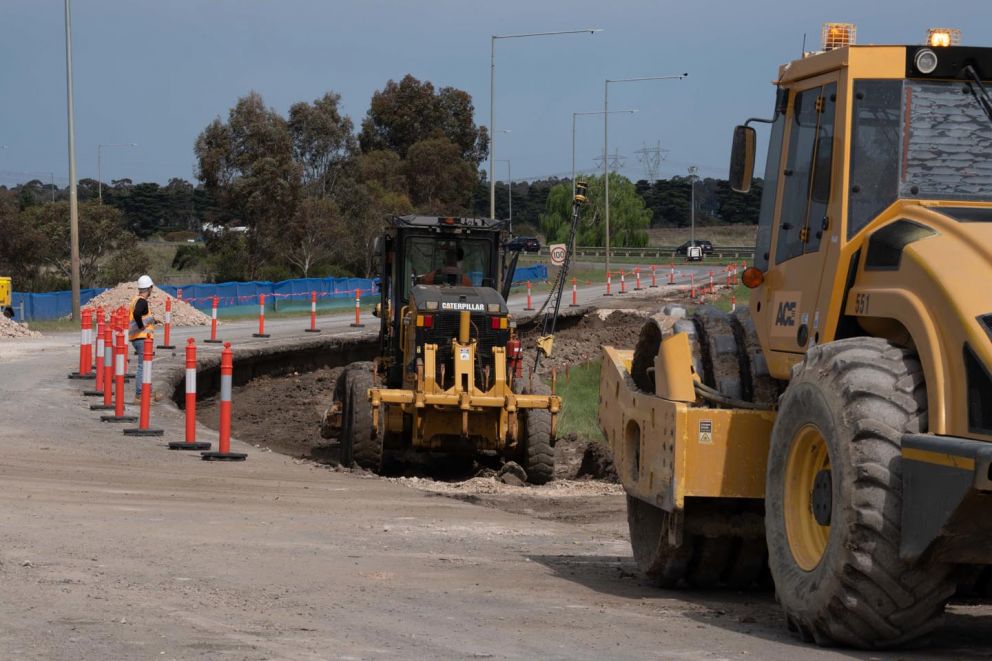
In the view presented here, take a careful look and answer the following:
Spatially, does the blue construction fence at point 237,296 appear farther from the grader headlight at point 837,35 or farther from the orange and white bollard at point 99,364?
the grader headlight at point 837,35

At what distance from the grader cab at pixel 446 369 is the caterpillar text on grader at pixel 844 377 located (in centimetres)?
647

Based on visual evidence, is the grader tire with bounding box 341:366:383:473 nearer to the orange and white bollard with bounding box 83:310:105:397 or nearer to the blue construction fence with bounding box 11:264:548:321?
the orange and white bollard with bounding box 83:310:105:397

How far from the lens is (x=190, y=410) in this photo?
16281 millimetres

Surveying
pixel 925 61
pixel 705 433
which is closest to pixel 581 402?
pixel 705 433

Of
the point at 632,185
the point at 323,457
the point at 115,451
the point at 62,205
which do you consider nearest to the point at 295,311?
the point at 62,205

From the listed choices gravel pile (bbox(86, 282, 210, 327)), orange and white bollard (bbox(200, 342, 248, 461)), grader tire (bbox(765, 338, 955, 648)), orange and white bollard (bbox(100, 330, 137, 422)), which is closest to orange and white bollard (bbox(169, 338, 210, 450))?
orange and white bollard (bbox(200, 342, 248, 461))

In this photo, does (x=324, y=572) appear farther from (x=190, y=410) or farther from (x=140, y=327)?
(x=140, y=327)

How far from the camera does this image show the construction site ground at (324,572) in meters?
6.74

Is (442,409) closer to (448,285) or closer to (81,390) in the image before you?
(448,285)

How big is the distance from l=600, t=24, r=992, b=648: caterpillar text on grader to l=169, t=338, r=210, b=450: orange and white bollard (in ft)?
22.8

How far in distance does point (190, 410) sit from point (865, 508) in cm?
1117

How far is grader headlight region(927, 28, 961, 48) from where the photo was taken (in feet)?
25.6

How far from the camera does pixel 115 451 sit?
1591 centimetres

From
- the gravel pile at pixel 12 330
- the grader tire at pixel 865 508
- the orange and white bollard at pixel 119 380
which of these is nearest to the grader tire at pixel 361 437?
the orange and white bollard at pixel 119 380
